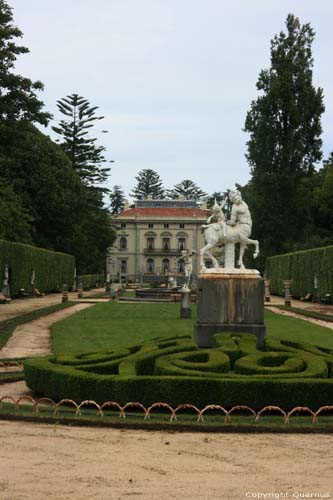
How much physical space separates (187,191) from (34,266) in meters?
75.0

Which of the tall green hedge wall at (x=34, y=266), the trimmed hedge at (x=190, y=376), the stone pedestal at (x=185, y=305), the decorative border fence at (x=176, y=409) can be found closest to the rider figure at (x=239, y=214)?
the trimmed hedge at (x=190, y=376)

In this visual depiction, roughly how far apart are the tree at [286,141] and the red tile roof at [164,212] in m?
52.7

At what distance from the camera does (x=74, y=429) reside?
7414mm

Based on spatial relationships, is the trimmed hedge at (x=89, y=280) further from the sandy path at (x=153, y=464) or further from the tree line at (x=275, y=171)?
the sandy path at (x=153, y=464)

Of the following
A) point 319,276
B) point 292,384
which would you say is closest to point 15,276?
point 319,276

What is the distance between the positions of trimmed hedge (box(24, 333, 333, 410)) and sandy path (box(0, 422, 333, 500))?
97cm

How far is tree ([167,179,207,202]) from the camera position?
112 metres

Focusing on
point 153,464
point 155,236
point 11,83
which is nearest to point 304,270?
point 11,83

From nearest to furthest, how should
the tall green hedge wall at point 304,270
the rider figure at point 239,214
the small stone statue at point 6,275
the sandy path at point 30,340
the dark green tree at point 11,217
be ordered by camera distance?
the rider figure at point 239,214 < the sandy path at point 30,340 < the dark green tree at point 11,217 < the small stone statue at point 6,275 < the tall green hedge wall at point 304,270

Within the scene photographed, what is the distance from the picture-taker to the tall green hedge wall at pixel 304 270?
3456 centimetres

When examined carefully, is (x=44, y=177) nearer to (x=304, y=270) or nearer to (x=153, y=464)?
(x=304, y=270)

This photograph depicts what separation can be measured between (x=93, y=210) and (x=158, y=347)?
170 ft

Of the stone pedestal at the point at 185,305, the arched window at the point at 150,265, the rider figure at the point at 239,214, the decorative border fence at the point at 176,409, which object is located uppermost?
the arched window at the point at 150,265

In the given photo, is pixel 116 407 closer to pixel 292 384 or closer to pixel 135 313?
pixel 292 384
